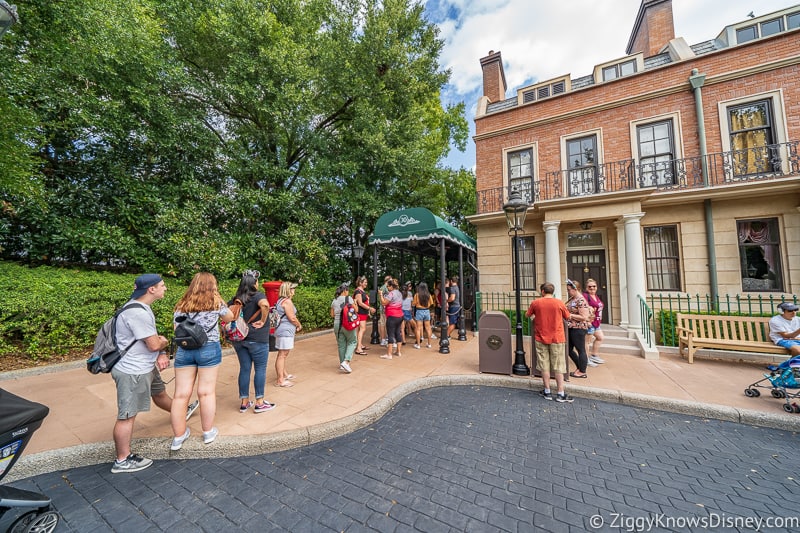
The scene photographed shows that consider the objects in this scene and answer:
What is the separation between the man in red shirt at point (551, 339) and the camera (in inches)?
186

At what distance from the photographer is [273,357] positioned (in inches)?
282

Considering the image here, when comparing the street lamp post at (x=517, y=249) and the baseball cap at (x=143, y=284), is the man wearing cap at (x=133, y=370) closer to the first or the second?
the baseball cap at (x=143, y=284)

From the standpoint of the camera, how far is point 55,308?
585cm

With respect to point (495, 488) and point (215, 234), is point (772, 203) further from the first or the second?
point (215, 234)

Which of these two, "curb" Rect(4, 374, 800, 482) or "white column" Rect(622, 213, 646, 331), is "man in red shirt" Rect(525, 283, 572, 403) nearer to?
"curb" Rect(4, 374, 800, 482)

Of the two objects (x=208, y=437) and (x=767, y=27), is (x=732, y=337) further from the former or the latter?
(x=208, y=437)

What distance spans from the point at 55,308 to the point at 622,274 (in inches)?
572

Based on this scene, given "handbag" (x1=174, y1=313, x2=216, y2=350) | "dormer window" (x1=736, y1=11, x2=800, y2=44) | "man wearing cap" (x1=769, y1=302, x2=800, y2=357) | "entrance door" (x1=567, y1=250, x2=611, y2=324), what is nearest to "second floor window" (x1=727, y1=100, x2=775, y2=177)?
"dormer window" (x1=736, y1=11, x2=800, y2=44)

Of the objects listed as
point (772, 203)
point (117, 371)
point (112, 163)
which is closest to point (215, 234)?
point (112, 163)

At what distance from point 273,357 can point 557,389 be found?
6.19m

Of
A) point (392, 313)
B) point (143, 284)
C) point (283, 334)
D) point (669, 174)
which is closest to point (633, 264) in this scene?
point (669, 174)

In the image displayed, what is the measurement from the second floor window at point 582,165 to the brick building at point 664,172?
4cm

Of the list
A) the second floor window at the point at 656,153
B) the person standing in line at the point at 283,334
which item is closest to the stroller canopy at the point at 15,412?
→ the person standing in line at the point at 283,334

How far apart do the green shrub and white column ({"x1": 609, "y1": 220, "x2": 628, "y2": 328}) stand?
41.6 feet
